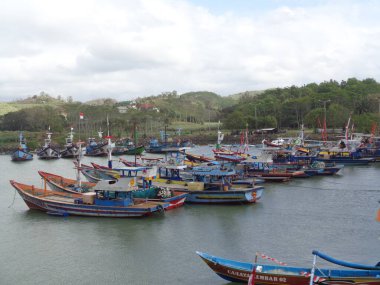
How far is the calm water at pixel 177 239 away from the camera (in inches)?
711

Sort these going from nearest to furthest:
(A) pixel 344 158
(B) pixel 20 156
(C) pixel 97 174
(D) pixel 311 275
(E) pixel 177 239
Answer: (D) pixel 311 275 → (E) pixel 177 239 → (C) pixel 97 174 → (A) pixel 344 158 → (B) pixel 20 156

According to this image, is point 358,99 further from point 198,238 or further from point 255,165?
point 198,238

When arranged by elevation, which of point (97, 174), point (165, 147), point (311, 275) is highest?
point (165, 147)

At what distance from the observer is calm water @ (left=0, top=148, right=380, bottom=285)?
1806cm

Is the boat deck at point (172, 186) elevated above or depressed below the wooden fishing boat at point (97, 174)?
below

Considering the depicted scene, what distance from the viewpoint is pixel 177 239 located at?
2206cm

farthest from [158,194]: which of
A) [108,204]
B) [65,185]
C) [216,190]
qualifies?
[65,185]

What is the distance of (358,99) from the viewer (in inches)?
4075

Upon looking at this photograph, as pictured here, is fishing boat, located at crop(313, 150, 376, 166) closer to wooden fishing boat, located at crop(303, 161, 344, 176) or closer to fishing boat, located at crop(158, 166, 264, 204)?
wooden fishing boat, located at crop(303, 161, 344, 176)

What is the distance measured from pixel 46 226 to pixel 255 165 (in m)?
20.3

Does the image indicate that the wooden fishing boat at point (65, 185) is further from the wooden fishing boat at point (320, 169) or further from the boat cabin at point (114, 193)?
the wooden fishing boat at point (320, 169)

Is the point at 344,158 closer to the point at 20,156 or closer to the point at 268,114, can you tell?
the point at 20,156

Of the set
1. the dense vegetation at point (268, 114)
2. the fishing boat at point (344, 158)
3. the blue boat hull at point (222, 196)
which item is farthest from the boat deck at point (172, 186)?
the dense vegetation at point (268, 114)

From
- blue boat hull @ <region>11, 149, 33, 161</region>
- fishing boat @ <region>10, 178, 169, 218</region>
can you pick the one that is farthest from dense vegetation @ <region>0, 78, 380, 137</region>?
fishing boat @ <region>10, 178, 169, 218</region>
